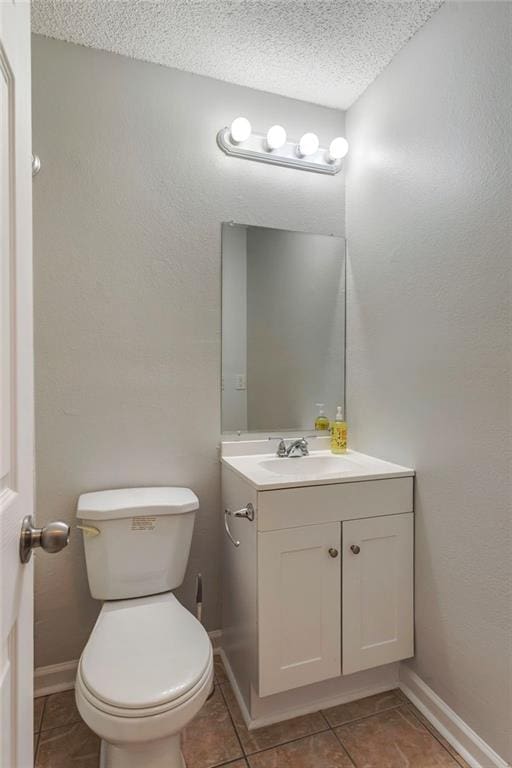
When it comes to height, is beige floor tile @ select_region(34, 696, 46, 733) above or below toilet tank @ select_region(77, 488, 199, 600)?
below

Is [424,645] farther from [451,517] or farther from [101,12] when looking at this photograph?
[101,12]

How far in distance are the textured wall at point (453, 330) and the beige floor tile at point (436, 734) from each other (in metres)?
0.11

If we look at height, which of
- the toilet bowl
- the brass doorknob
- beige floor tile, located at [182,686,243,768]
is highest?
the brass doorknob

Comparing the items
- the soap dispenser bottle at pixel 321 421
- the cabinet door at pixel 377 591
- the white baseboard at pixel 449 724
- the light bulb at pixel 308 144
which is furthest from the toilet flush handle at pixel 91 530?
the light bulb at pixel 308 144

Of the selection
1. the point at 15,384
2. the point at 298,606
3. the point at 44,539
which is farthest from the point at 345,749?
the point at 15,384

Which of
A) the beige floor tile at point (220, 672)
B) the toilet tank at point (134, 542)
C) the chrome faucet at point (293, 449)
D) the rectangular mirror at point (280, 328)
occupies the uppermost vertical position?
the rectangular mirror at point (280, 328)

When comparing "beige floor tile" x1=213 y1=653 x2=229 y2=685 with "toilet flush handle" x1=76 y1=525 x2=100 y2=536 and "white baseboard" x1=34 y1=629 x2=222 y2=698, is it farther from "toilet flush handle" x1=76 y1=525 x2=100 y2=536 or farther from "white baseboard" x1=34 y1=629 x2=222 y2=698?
"toilet flush handle" x1=76 y1=525 x2=100 y2=536

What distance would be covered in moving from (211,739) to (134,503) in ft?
2.65

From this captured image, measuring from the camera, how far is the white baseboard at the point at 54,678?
1635 millimetres

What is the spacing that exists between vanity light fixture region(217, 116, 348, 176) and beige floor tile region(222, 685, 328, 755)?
219 centimetres

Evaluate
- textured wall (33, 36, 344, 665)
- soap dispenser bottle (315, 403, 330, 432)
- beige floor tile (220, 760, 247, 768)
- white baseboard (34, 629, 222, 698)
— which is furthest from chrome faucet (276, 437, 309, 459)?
white baseboard (34, 629, 222, 698)

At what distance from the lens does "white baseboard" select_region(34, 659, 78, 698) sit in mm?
1635

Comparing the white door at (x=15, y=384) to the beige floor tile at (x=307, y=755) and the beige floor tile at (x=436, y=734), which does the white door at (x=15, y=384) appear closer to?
the beige floor tile at (x=307, y=755)

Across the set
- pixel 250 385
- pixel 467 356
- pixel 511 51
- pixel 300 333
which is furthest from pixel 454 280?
pixel 250 385
